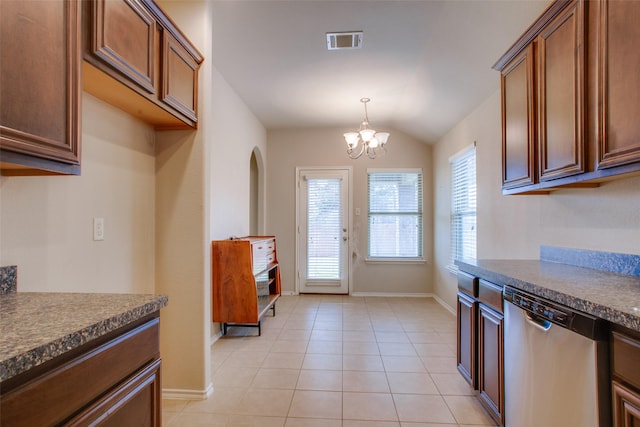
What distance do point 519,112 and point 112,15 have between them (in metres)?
2.33

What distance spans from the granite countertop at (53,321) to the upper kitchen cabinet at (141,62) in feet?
3.07

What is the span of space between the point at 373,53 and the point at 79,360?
297 centimetres

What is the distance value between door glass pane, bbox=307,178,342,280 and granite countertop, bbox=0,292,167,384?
3887 millimetres

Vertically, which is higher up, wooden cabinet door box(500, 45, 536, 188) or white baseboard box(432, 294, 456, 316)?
wooden cabinet door box(500, 45, 536, 188)

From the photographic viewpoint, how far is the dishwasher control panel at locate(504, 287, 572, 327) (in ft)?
3.98

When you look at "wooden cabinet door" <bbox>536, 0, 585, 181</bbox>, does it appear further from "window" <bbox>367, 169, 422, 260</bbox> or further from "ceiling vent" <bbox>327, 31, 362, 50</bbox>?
"window" <bbox>367, 169, 422, 260</bbox>

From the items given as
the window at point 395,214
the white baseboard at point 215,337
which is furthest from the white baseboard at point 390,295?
the white baseboard at point 215,337

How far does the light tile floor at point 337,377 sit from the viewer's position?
1.92 meters

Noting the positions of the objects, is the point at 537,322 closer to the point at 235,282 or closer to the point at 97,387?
the point at 97,387

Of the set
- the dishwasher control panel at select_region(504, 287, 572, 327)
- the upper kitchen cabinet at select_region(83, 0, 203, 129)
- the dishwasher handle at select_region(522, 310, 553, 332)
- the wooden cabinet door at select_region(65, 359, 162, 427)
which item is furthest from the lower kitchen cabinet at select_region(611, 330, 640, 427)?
the upper kitchen cabinet at select_region(83, 0, 203, 129)

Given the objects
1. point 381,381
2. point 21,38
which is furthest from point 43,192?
point 381,381

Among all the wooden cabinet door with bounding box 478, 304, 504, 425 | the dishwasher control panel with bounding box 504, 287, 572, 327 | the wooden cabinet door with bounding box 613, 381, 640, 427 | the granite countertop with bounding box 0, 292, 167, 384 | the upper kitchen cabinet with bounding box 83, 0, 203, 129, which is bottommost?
the wooden cabinet door with bounding box 478, 304, 504, 425

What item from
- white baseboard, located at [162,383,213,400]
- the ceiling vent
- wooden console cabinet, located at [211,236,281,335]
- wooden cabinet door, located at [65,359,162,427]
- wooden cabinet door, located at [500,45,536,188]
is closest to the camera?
wooden cabinet door, located at [65,359,162,427]

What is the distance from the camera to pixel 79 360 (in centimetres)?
84
